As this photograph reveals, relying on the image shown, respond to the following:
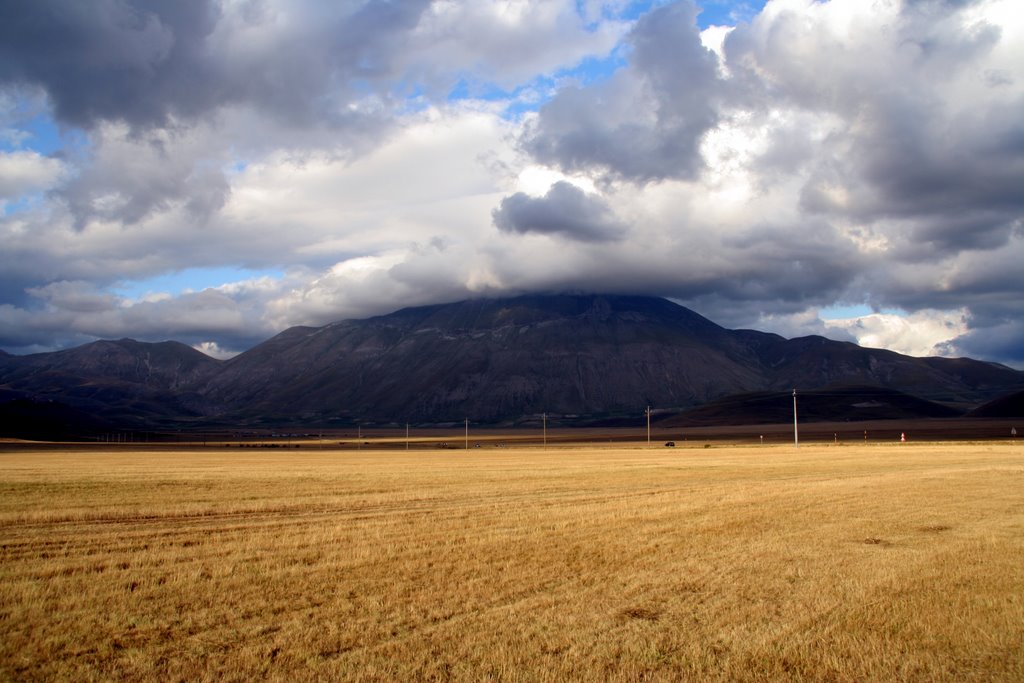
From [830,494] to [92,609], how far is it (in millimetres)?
26474

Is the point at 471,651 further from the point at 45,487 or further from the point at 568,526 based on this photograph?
the point at 45,487

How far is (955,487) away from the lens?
33.5 m

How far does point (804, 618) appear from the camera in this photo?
1215 cm

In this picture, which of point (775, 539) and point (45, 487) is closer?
point (775, 539)

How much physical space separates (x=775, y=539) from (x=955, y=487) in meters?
18.9

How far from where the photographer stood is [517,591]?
13961 mm

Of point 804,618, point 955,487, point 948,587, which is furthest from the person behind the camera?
point 955,487

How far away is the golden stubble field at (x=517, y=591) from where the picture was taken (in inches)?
403

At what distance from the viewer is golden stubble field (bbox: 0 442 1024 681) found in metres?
10.2

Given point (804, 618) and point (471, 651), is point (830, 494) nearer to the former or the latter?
point (804, 618)

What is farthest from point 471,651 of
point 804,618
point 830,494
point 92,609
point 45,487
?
point 45,487

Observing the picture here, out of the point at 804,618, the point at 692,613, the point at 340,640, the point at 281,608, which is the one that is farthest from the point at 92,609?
the point at 804,618

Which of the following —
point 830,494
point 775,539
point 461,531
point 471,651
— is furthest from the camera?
point 830,494

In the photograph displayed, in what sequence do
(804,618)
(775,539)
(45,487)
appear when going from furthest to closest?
(45,487) → (775,539) → (804,618)
